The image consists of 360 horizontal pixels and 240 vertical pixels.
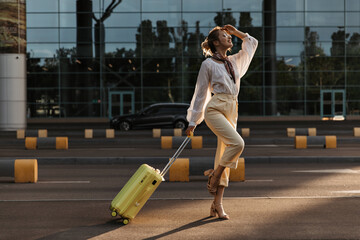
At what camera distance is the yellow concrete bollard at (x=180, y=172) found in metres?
10.1

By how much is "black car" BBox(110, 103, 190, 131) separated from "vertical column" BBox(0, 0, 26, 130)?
225 inches

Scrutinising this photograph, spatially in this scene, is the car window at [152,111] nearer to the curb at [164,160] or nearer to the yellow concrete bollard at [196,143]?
the yellow concrete bollard at [196,143]

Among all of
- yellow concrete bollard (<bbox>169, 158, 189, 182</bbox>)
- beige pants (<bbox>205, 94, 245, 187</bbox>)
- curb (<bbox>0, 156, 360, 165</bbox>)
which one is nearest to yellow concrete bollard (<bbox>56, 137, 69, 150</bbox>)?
curb (<bbox>0, 156, 360, 165</bbox>)

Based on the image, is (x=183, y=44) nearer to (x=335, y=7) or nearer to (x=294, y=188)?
(x=335, y=7)

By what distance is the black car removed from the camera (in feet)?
99.0

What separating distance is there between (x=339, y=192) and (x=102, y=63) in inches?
1348

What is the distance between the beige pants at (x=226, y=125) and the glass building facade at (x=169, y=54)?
3508 centimetres

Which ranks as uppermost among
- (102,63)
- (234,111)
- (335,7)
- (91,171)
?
(335,7)

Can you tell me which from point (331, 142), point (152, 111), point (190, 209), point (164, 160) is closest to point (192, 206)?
point (190, 209)

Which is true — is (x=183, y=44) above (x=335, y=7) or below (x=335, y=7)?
below

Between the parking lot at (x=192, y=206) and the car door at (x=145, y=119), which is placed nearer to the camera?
the parking lot at (x=192, y=206)

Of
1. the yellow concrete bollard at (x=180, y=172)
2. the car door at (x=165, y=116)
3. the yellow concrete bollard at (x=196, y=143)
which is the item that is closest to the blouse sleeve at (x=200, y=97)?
the yellow concrete bollard at (x=180, y=172)

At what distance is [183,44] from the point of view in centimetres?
4138

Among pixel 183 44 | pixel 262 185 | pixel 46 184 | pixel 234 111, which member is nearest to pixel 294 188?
pixel 262 185
